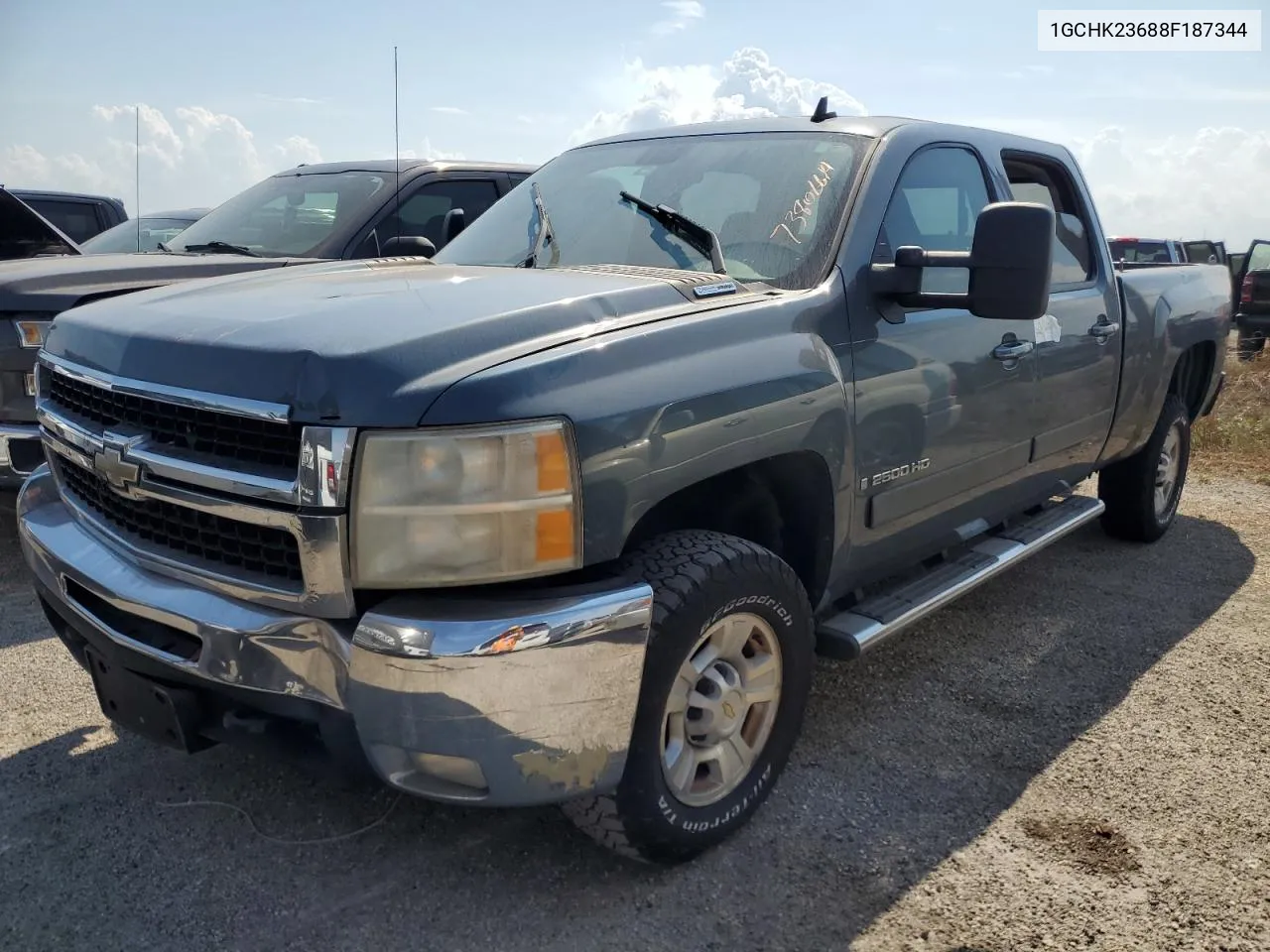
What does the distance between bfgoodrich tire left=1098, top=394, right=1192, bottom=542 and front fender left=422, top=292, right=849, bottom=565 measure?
3032 mm

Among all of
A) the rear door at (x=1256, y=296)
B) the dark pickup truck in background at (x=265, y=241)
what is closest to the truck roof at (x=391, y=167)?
the dark pickup truck in background at (x=265, y=241)

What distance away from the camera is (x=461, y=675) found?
209 cm

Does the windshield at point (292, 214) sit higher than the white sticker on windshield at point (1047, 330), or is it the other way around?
the windshield at point (292, 214)

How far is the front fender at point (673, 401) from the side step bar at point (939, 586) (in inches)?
19.9

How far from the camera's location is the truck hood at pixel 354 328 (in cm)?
214

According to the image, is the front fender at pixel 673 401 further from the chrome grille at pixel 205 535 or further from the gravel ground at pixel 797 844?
the gravel ground at pixel 797 844

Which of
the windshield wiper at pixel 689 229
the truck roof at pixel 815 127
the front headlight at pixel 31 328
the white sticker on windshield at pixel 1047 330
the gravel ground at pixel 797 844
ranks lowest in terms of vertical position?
the gravel ground at pixel 797 844

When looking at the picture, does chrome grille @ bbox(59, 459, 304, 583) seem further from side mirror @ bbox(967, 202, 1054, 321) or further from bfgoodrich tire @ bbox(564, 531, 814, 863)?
side mirror @ bbox(967, 202, 1054, 321)

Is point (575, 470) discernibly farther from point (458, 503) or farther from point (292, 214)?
point (292, 214)

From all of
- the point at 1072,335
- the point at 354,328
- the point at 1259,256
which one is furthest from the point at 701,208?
the point at 1259,256

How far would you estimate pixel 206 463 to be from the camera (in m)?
2.31

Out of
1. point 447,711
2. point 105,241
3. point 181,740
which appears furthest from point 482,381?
point 105,241

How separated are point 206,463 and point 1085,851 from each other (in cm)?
235

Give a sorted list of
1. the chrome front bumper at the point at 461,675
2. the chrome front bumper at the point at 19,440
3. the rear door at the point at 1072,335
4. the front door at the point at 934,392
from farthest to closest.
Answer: the chrome front bumper at the point at 19,440, the rear door at the point at 1072,335, the front door at the point at 934,392, the chrome front bumper at the point at 461,675
